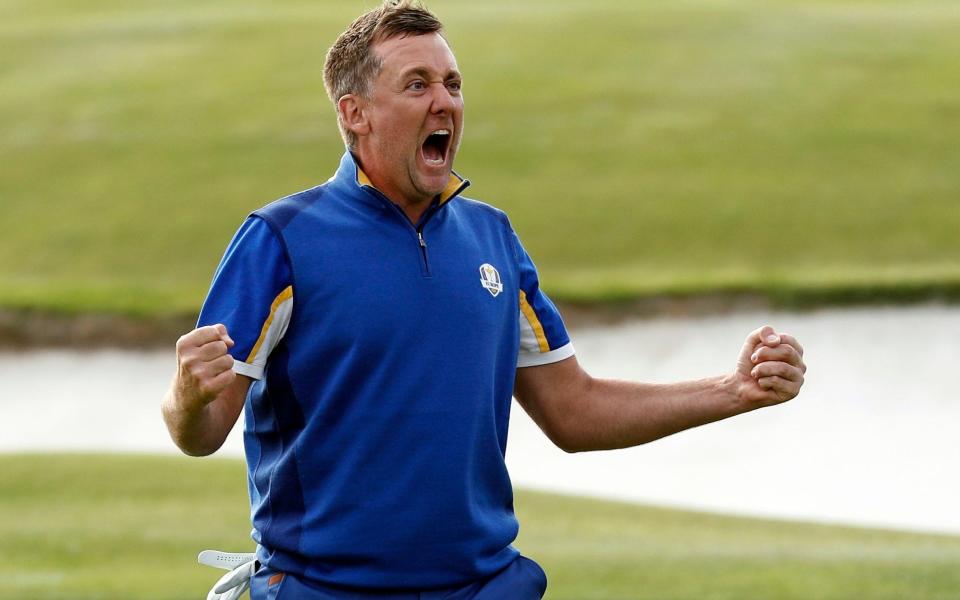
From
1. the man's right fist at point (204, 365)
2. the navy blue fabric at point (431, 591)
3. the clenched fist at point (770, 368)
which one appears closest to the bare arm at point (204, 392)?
the man's right fist at point (204, 365)

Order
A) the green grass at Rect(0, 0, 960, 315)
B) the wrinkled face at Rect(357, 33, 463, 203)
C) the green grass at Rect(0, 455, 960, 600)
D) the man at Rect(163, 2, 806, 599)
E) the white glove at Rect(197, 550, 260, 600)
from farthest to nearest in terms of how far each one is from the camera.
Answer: the green grass at Rect(0, 0, 960, 315), the green grass at Rect(0, 455, 960, 600), the white glove at Rect(197, 550, 260, 600), the wrinkled face at Rect(357, 33, 463, 203), the man at Rect(163, 2, 806, 599)

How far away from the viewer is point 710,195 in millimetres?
18609

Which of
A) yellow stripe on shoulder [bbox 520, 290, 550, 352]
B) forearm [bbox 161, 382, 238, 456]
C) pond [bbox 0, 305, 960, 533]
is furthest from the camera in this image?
pond [bbox 0, 305, 960, 533]

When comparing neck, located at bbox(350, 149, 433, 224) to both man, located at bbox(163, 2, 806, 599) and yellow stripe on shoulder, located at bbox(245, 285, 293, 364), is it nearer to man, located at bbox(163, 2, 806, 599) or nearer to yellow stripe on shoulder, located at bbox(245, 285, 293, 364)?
man, located at bbox(163, 2, 806, 599)

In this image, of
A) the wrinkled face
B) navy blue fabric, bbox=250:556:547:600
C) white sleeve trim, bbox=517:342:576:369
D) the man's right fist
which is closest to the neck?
the wrinkled face

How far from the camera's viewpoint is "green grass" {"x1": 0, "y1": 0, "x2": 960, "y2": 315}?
16.9 meters

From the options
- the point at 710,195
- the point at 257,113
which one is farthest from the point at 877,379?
the point at 257,113

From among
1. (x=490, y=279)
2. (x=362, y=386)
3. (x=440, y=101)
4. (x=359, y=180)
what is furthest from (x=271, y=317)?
(x=440, y=101)

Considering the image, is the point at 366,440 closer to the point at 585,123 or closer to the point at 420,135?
the point at 420,135

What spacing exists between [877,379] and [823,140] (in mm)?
6265

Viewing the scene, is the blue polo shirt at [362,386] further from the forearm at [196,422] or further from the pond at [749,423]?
the pond at [749,423]

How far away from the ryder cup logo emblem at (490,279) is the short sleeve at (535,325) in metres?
0.20

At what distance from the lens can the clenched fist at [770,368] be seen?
3.74 meters

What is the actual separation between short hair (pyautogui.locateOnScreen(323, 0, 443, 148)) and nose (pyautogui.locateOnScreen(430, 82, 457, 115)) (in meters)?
0.15
